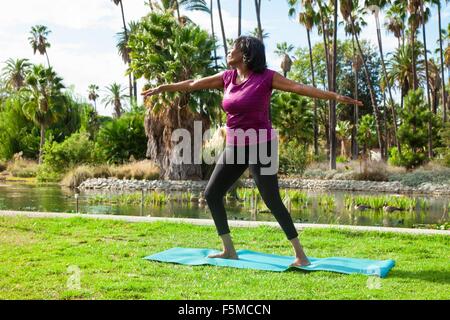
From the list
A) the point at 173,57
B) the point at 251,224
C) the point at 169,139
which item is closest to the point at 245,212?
the point at 251,224

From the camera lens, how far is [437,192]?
2531cm

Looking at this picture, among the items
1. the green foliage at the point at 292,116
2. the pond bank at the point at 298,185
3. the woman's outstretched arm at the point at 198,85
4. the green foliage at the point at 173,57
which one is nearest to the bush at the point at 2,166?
the pond bank at the point at 298,185

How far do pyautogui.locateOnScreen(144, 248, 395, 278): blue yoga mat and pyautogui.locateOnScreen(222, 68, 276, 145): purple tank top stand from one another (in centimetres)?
109

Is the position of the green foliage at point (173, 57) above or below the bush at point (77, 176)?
above

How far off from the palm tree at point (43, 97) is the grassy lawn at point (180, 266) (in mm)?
31501

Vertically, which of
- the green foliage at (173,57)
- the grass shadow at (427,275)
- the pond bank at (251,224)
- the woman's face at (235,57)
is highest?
the green foliage at (173,57)

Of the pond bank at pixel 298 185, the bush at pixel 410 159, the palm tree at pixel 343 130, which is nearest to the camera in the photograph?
the pond bank at pixel 298 185

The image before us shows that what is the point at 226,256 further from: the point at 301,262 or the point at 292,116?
the point at 292,116

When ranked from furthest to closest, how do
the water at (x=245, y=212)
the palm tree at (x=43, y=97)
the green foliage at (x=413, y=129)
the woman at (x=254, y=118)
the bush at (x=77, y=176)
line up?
the palm tree at (x=43, y=97)
the green foliage at (x=413, y=129)
the bush at (x=77, y=176)
the water at (x=245, y=212)
the woman at (x=254, y=118)

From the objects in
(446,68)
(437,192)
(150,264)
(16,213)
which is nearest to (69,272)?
(150,264)

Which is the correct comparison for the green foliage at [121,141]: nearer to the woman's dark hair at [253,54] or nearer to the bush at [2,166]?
the bush at [2,166]

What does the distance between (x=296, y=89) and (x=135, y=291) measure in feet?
7.46

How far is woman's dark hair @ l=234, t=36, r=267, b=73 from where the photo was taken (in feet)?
17.2

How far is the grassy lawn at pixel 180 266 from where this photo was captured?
4094mm
